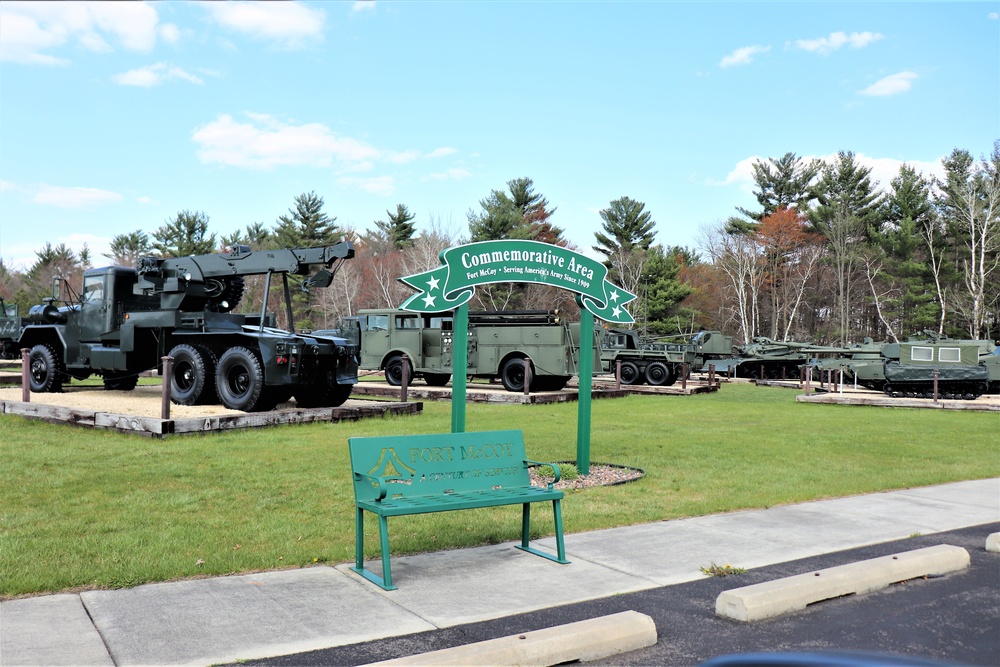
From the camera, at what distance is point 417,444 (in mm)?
6023

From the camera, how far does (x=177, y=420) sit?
11828 mm

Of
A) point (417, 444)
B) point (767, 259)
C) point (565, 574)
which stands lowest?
point (565, 574)

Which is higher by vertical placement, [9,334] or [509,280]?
[509,280]

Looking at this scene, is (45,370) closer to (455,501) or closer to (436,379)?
(436,379)

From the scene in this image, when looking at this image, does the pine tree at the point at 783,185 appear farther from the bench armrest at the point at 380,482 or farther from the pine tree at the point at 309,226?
the bench armrest at the point at 380,482

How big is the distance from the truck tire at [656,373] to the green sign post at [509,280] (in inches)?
774

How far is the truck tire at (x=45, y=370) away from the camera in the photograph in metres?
17.4

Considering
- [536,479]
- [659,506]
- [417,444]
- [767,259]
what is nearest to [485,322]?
[536,479]

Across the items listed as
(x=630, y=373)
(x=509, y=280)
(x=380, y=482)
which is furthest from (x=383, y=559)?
(x=630, y=373)

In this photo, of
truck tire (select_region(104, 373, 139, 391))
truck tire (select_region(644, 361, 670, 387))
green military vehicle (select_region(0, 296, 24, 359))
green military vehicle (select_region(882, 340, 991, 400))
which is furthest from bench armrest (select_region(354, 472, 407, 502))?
green military vehicle (select_region(0, 296, 24, 359))

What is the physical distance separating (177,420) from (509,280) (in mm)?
5553

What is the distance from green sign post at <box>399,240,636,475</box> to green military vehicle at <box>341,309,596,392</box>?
39.2ft

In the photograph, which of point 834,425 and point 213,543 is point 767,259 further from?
point 213,543

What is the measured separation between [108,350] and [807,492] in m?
12.9
